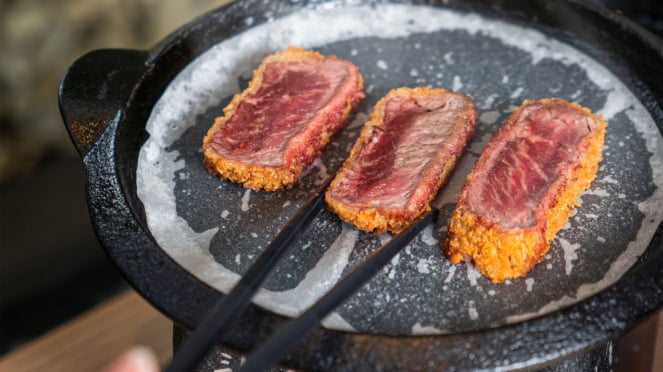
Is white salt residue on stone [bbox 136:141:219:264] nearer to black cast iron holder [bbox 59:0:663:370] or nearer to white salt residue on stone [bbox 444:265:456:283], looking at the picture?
black cast iron holder [bbox 59:0:663:370]

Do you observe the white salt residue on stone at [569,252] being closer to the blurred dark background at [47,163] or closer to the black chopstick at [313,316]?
the black chopstick at [313,316]

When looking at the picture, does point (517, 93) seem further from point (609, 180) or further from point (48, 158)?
point (48, 158)

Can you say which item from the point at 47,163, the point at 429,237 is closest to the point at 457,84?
the point at 429,237

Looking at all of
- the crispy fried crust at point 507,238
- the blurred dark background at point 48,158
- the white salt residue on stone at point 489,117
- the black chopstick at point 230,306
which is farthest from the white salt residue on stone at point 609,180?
the blurred dark background at point 48,158

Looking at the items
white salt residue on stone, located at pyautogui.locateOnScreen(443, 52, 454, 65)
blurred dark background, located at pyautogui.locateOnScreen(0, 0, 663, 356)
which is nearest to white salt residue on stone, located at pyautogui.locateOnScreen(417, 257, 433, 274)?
white salt residue on stone, located at pyautogui.locateOnScreen(443, 52, 454, 65)

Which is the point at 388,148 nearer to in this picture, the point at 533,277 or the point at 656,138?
the point at 533,277

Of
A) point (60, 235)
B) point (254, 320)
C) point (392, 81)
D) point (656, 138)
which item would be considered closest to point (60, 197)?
point (60, 235)
